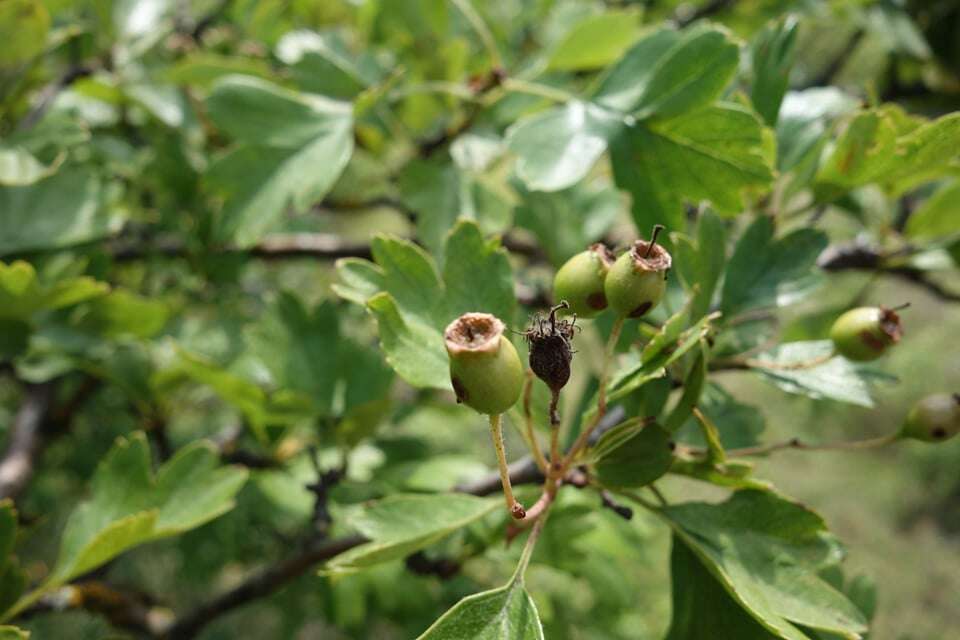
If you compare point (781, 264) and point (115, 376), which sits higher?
point (781, 264)

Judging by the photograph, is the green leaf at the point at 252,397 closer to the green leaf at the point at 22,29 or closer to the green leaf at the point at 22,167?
the green leaf at the point at 22,167

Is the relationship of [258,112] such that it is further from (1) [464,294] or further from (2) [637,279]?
(2) [637,279]

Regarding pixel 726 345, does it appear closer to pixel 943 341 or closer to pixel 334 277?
pixel 334 277

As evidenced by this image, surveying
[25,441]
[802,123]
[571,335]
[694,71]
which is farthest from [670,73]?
[25,441]

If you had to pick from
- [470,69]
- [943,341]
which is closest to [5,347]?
[470,69]

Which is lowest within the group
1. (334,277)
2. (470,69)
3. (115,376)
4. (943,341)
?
(943,341)
